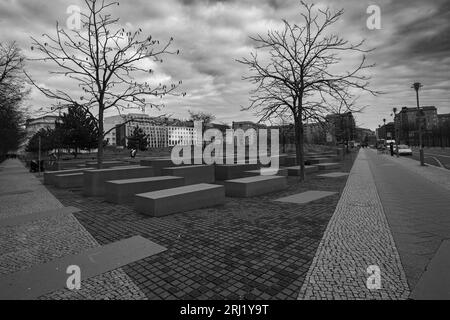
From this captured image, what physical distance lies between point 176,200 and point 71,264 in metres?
3.28

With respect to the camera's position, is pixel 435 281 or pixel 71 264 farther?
pixel 71 264

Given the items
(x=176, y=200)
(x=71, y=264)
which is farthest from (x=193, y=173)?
(x=71, y=264)

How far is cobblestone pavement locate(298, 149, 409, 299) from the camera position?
2.98 meters

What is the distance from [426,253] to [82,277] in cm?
499

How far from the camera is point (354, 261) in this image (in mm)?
3793

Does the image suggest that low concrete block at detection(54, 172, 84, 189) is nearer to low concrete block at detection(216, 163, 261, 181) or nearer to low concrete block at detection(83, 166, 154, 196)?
low concrete block at detection(83, 166, 154, 196)

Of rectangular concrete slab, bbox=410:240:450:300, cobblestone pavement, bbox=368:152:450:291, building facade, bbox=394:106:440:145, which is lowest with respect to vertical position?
cobblestone pavement, bbox=368:152:450:291

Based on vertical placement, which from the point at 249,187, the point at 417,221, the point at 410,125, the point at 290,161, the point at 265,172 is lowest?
the point at 417,221

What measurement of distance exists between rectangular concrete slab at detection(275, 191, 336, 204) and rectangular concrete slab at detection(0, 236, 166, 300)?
5090 mm

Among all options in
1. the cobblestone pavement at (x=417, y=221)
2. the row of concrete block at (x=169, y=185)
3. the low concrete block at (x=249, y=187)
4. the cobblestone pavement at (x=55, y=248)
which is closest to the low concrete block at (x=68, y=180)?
the row of concrete block at (x=169, y=185)

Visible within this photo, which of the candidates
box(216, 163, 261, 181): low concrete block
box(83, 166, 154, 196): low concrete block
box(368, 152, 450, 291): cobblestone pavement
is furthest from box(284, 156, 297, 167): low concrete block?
box(83, 166, 154, 196): low concrete block

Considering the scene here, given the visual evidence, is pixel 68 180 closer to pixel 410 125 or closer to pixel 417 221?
pixel 417 221
